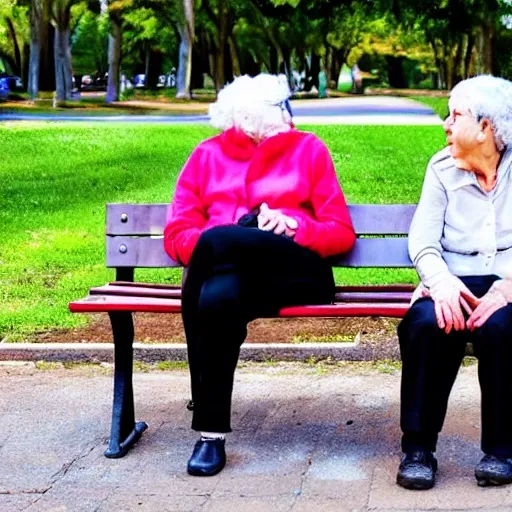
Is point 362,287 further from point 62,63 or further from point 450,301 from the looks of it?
point 62,63

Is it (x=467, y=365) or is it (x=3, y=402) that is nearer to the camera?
(x=3, y=402)

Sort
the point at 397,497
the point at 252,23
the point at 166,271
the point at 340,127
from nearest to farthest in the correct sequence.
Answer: the point at 397,497 → the point at 166,271 → the point at 340,127 → the point at 252,23

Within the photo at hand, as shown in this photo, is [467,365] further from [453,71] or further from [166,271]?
[453,71]

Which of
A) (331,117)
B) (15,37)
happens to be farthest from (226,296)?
(15,37)

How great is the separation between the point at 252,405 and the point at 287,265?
1.00m

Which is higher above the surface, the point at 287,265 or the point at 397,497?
the point at 287,265

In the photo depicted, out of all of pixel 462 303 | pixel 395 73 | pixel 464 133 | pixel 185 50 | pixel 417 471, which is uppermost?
pixel 464 133

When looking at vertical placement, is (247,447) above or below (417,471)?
below

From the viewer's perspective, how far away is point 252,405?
220 inches

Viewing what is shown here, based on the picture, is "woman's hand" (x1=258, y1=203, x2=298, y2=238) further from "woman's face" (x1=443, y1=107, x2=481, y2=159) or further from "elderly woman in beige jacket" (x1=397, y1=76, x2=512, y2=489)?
"woman's face" (x1=443, y1=107, x2=481, y2=159)

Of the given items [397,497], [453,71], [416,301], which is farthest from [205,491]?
[453,71]

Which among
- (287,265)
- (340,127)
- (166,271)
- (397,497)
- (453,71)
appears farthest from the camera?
(453,71)

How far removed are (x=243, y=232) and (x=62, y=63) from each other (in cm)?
3213

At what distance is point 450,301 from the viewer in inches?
173
